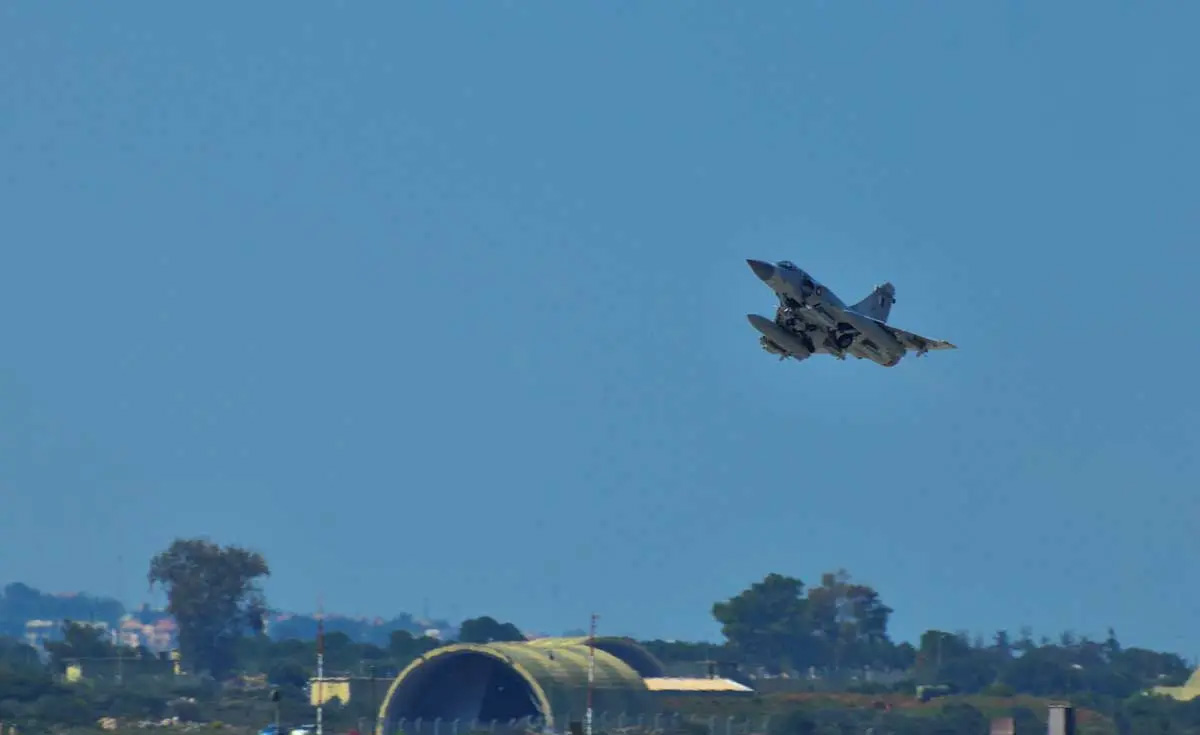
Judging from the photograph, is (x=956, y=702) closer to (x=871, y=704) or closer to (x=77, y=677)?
(x=871, y=704)

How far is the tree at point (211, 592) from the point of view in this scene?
136500mm

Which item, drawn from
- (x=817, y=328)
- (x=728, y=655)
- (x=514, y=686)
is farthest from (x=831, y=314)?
(x=728, y=655)

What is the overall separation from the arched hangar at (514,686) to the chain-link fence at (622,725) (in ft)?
1.47

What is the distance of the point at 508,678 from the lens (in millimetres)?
109125

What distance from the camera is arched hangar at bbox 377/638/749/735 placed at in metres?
98.5

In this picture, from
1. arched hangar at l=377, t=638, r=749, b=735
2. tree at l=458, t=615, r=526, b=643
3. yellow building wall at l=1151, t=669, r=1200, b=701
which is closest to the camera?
arched hangar at l=377, t=638, r=749, b=735

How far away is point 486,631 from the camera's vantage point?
488ft

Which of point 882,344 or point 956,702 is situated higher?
point 882,344

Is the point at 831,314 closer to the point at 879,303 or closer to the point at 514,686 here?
the point at 879,303

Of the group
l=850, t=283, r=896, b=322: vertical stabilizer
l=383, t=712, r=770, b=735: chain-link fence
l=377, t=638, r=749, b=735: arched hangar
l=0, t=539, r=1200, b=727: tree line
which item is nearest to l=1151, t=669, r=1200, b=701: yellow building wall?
l=0, t=539, r=1200, b=727: tree line

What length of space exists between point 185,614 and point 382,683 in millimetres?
35559

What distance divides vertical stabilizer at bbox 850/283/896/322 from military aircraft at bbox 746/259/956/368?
16.0 ft

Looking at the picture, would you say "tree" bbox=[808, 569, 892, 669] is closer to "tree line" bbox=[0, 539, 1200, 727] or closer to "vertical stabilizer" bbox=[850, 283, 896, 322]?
"tree line" bbox=[0, 539, 1200, 727]

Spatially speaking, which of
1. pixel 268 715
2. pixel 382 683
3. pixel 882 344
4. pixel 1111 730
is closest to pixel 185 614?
pixel 382 683
